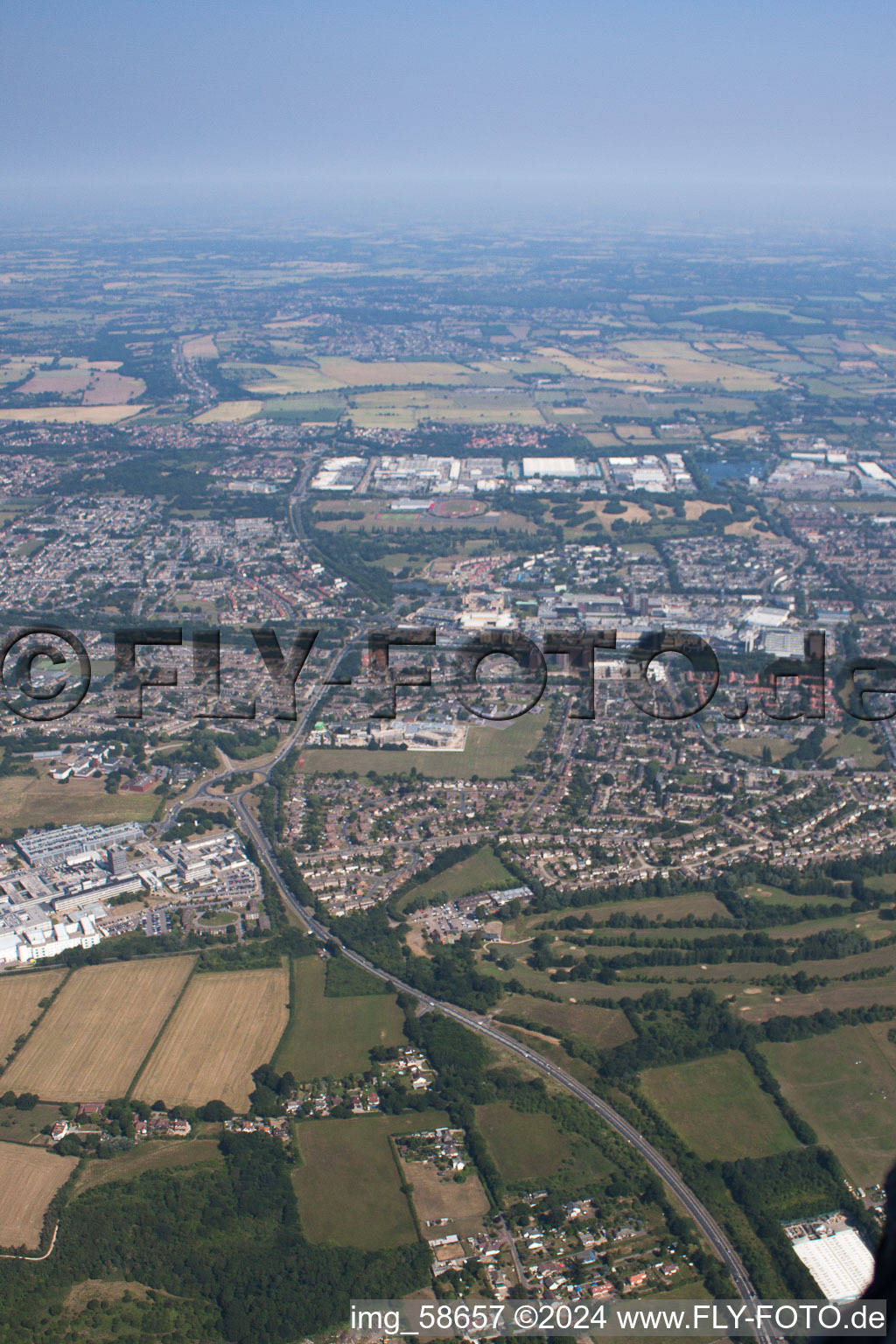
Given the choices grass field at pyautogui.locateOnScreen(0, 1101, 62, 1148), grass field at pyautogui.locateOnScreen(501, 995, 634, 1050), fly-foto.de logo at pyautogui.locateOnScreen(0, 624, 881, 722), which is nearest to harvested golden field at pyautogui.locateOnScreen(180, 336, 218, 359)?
fly-foto.de logo at pyautogui.locateOnScreen(0, 624, 881, 722)

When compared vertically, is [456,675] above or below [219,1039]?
above

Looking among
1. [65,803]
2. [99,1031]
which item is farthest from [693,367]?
[99,1031]

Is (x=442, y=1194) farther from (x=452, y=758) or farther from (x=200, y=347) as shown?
(x=200, y=347)

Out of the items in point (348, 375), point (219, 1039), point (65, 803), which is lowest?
point (219, 1039)

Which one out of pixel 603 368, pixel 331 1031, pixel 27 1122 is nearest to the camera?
pixel 27 1122

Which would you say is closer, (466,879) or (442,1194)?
(442,1194)

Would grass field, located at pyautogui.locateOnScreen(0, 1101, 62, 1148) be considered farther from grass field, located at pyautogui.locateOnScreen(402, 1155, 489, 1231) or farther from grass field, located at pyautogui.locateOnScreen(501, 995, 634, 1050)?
grass field, located at pyautogui.locateOnScreen(501, 995, 634, 1050)

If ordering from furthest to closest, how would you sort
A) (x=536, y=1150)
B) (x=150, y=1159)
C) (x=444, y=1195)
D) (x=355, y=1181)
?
(x=536, y=1150), (x=150, y=1159), (x=355, y=1181), (x=444, y=1195)
